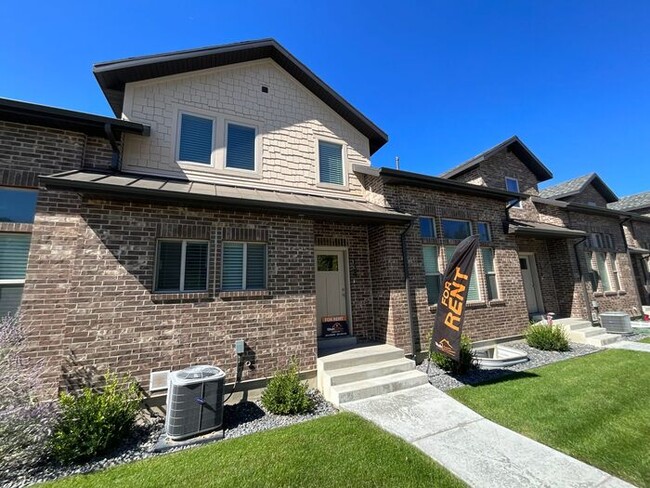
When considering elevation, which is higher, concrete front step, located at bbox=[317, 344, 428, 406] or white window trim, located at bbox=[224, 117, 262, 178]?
white window trim, located at bbox=[224, 117, 262, 178]

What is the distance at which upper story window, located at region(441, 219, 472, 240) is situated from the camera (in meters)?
8.77

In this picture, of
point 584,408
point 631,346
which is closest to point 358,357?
point 584,408

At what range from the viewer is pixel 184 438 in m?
4.20

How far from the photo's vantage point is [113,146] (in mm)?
5879

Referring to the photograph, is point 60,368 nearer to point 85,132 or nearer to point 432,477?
point 85,132

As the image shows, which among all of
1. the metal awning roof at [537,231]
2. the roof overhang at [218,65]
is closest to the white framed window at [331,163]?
the roof overhang at [218,65]

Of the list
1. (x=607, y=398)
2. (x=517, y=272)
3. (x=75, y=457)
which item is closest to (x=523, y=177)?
(x=517, y=272)

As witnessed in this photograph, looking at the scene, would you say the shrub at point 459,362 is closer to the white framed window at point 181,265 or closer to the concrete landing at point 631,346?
the white framed window at point 181,265

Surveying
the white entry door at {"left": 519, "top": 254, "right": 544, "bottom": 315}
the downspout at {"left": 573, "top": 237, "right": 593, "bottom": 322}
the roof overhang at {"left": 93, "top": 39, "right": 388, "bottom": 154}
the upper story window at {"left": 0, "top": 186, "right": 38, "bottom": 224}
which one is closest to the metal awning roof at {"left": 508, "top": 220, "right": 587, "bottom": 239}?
the downspout at {"left": 573, "top": 237, "right": 593, "bottom": 322}

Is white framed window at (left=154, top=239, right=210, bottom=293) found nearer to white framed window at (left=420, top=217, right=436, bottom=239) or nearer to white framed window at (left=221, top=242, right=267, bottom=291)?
white framed window at (left=221, top=242, right=267, bottom=291)

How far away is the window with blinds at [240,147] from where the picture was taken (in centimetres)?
740

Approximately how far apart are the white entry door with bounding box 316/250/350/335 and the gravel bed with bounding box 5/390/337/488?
2292mm

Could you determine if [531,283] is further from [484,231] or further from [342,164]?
[342,164]

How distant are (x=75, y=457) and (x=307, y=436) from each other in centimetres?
295
